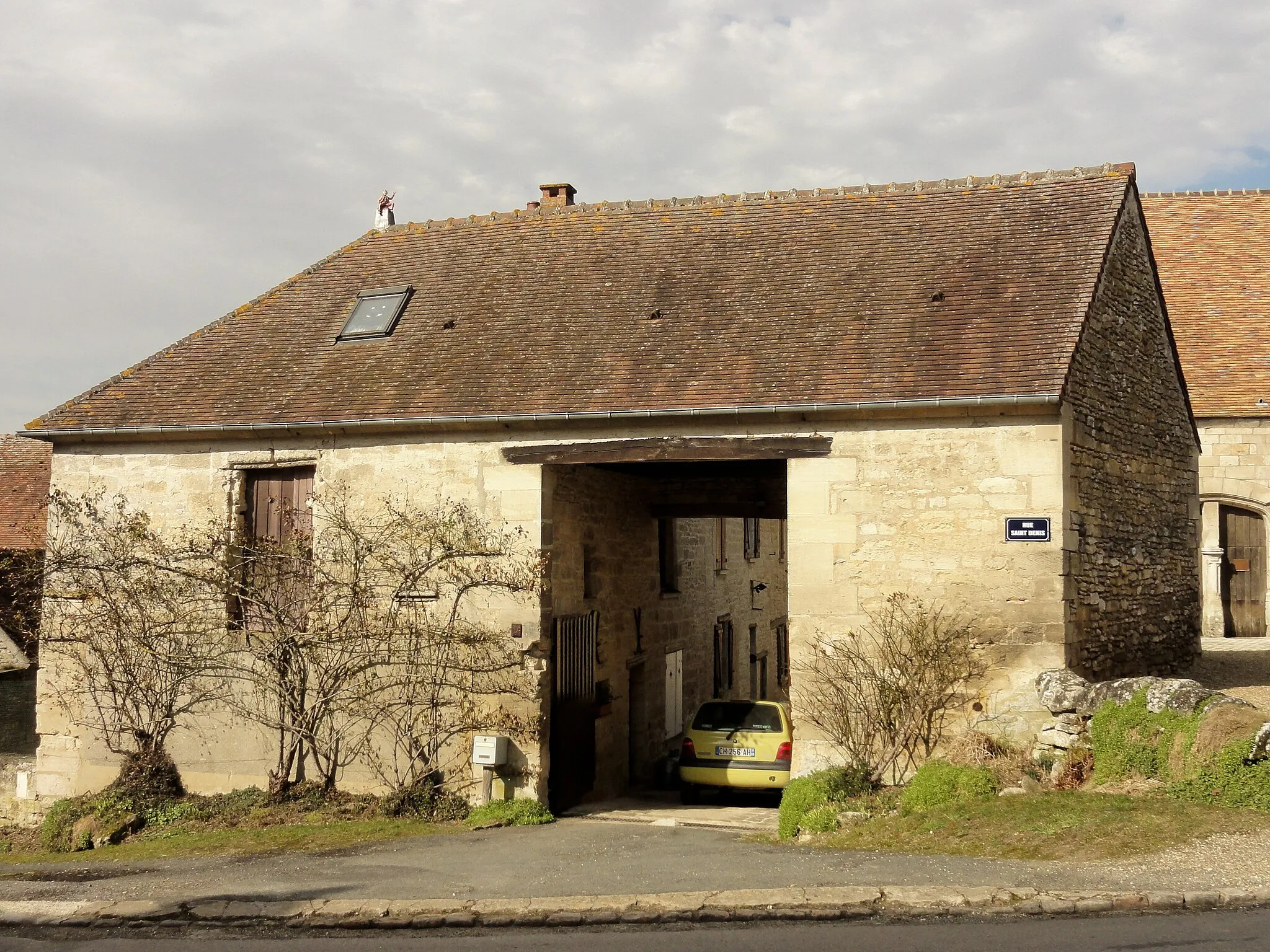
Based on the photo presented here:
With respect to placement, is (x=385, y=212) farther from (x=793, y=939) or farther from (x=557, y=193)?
(x=793, y=939)

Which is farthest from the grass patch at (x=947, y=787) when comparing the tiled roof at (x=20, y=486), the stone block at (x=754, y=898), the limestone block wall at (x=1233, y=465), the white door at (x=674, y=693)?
the tiled roof at (x=20, y=486)

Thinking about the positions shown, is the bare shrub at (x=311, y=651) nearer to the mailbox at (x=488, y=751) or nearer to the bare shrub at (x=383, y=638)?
the bare shrub at (x=383, y=638)

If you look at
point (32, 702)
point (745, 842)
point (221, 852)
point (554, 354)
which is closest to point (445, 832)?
point (221, 852)

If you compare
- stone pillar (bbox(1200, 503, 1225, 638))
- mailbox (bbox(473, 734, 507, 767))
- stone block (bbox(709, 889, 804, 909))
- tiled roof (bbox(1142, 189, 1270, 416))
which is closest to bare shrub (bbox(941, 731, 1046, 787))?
stone block (bbox(709, 889, 804, 909))

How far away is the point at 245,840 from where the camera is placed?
33.4 ft

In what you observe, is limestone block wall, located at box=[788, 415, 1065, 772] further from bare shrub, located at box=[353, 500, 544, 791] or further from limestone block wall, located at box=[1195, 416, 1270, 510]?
limestone block wall, located at box=[1195, 416, 1270, 510]

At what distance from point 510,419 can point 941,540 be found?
13.7 feet

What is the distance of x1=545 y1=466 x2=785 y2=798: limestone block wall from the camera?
1220 cm

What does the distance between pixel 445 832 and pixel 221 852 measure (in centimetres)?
191

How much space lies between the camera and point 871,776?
10062 mm

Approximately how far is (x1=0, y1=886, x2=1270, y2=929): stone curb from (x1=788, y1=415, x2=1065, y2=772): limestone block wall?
3.58 metres

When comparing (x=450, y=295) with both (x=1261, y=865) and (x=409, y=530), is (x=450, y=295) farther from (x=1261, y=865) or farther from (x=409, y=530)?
(x=1261, y=865)

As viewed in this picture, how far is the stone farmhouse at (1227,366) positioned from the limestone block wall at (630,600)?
312 inches

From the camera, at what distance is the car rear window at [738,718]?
43.0 feet
